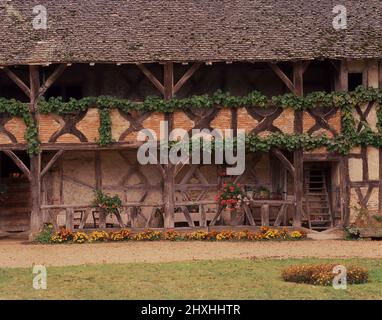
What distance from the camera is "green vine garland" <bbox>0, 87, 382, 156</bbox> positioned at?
71.9ft

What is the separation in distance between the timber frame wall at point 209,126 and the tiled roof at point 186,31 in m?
0.60

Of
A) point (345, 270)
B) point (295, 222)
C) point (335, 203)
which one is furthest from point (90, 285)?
point (335, 203)

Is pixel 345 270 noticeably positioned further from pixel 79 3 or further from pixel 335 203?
pixel 79 3

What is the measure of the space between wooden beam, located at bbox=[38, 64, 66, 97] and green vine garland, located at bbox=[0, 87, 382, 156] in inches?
13.7

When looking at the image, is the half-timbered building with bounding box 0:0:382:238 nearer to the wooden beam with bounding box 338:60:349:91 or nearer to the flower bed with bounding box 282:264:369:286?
the wooden beam with bounding box 338:60:349:91

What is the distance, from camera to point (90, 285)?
559 inches

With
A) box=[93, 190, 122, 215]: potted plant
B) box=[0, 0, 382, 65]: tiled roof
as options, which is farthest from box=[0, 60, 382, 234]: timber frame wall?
box=[93, 190, 122, 215]: potted plant

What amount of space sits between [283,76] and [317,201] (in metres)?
4.59

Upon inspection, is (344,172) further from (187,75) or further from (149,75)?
(149,75)

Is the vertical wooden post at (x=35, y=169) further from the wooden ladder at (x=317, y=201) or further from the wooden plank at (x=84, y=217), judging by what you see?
the wooden ladder at (x=317, y=201)

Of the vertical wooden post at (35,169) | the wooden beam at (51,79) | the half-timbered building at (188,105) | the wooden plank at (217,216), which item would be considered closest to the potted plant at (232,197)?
the wooden plank at (217,216)

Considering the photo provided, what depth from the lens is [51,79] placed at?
2189 centimetres

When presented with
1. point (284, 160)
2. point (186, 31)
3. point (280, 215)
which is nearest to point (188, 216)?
point (280, 215)

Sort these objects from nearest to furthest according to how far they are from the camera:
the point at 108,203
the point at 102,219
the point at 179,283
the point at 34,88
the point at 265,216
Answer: the point at 179,283 < the point at 34,88 < the point at 108,203 < the point at 102,219 < the point at 265,216
